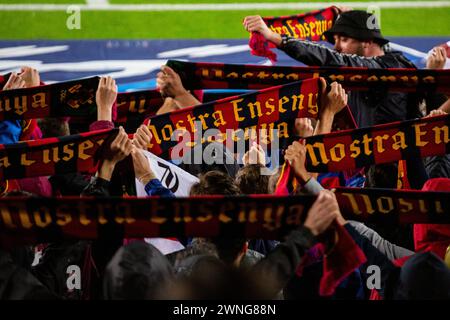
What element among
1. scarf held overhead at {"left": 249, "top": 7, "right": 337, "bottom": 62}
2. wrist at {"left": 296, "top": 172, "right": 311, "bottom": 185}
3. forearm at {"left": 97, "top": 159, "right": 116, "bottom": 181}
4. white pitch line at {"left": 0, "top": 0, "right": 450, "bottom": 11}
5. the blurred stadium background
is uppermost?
white pitch line at {"left": 0, "top": 0, "right": 450, "bottom": 11}

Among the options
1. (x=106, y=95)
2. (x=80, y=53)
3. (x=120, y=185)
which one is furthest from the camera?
(x=80, y=53)

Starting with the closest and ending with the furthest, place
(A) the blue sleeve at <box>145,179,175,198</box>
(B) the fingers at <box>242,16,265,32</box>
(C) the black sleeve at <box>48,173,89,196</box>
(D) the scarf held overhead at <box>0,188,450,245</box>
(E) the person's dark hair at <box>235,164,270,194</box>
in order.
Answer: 1. (D) the scarf held overhead at <box>0,188,450,245</box>
2. (A) the blue sleeve at <box>145,179,175,198</box>
3. (E) the person's dark hair at <box>235,164,270,194</box>
4. (C) the black sleeve at <box>48,173,89,196</box>
5. (B) the fingers at <box>242,16,265,32</box>

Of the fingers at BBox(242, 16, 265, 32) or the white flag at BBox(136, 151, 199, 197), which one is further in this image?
the fingers at BBox(242, 16, 265, 32)

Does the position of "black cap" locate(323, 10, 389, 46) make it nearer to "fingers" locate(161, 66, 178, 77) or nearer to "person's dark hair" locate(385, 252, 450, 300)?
"fingers" locate(161, 66, 178, 77)

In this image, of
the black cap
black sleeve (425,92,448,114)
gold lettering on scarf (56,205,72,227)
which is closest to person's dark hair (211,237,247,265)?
gold lettering on scarf (56,205,72,227)

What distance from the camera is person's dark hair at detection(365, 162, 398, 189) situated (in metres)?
4.91

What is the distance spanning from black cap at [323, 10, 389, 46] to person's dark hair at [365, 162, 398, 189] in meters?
1.39

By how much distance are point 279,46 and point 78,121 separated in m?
Result: 1.48

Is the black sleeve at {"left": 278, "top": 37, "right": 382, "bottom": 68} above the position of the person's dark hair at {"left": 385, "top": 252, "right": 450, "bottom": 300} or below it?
above

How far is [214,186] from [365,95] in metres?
2.05
